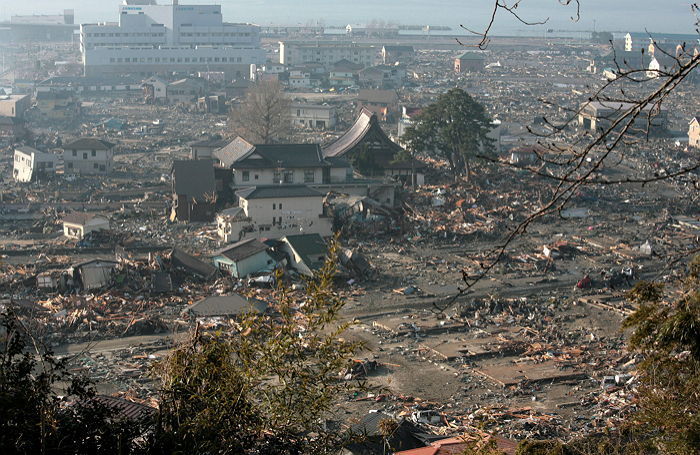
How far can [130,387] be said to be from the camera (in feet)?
27.6

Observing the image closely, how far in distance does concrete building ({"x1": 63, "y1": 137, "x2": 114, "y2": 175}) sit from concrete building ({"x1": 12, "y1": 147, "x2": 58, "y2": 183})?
342 millimetres

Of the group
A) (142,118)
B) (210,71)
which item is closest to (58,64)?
(210,71)

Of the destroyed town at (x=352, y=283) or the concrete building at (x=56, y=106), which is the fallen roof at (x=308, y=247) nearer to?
the destroyed town at (x=352, y=283)

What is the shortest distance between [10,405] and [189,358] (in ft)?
2.38

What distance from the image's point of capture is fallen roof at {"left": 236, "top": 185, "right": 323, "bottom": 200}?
558 inches

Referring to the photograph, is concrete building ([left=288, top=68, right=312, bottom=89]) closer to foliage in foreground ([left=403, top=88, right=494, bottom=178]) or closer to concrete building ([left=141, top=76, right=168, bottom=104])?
concrete building ([left=141, top=76, right=168, bottom=104])

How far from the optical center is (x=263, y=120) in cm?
2206

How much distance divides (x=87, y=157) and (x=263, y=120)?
186 inches

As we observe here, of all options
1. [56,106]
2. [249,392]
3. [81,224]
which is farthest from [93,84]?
[249,392]

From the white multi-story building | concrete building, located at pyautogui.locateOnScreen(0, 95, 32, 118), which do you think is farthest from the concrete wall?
the white multi-story building

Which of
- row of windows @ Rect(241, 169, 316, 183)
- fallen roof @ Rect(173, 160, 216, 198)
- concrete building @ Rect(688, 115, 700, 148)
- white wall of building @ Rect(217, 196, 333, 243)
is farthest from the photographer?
concrete building @ Rect(688, 115, 700, 148)

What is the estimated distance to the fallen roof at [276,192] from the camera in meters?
14.2

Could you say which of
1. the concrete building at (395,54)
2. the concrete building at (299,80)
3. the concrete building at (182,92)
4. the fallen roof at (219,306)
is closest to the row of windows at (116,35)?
the concrete building at (299,80)

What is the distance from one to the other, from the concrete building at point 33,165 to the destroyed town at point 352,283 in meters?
0.08
